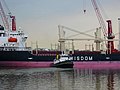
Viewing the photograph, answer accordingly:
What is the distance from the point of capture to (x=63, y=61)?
6412 centimetres

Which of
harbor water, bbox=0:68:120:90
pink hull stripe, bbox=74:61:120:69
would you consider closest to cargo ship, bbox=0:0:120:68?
pink hull stripe, bbox=74:61:120:69

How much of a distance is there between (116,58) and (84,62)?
6.90 meters

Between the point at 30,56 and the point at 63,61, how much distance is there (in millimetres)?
6708

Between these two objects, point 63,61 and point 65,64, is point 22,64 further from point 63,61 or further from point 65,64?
point 65,64

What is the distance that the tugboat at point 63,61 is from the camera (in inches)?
2458

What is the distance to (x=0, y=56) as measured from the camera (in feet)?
206

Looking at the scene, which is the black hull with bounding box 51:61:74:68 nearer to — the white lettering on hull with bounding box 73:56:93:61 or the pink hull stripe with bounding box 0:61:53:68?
the pink hull stripe with bounding box 0:61:53:68

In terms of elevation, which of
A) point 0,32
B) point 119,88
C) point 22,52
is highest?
point 0,32

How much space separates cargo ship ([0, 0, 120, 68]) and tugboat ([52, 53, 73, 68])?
2.51ft

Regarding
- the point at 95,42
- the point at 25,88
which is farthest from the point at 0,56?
the point at 25,88

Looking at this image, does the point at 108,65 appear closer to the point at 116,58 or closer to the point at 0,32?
the point at 116,58

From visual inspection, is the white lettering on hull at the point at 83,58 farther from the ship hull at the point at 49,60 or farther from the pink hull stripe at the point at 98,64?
the pink hull stripe at the point at 98,64

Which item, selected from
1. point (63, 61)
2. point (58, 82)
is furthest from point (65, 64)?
point (58, 82)

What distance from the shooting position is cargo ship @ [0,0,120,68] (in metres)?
63.2
